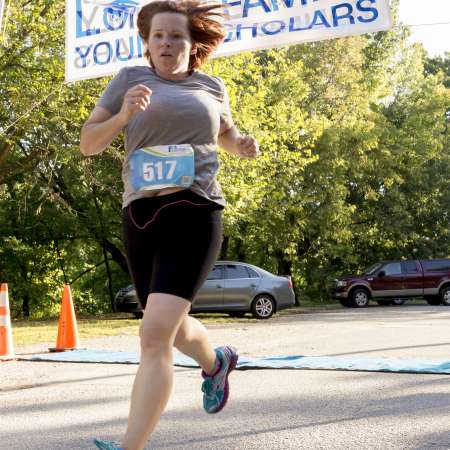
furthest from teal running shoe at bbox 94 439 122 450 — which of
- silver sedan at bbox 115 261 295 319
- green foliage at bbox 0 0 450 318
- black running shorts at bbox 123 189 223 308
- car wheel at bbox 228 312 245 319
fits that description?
car wheel at bbox 228 312 245 319

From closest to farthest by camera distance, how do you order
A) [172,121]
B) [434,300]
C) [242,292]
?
[172,121] → [242,292] → [434,300]

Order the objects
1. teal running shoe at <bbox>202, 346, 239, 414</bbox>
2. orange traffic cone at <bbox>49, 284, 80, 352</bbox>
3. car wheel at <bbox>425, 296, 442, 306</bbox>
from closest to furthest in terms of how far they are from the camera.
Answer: teal running shoe at <bbox>202, 346, 239, 414</bbox>, orange traffic cone at <bbox>49, 284, 80, 352</bbox>, car wheel at <bbox>425, 296, 442, 306</bbox>

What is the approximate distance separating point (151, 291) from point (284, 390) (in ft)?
10.3

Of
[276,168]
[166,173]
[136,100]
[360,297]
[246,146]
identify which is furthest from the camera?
[360,297]

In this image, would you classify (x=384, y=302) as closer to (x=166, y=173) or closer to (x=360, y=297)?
(x=360, y=297)

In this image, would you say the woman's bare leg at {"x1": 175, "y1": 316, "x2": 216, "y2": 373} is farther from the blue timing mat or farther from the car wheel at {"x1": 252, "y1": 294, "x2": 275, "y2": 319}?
the car wheel at {"x1": 252, "y1": 294, "x2": 275, "y2": 319}

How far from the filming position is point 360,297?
95.6ft

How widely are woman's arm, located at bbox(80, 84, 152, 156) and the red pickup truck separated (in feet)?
85.7

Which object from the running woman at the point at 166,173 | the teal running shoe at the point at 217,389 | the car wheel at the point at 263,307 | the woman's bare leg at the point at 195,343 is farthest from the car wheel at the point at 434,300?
the running woman at the point at 166,173

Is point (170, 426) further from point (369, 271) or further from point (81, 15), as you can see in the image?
point (369, 271)

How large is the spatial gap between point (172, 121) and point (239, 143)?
53 cm

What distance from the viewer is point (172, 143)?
3.43 metres

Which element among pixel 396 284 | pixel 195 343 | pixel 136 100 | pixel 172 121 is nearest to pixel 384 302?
pixel 396 284

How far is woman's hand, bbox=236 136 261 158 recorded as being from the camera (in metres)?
3.84
